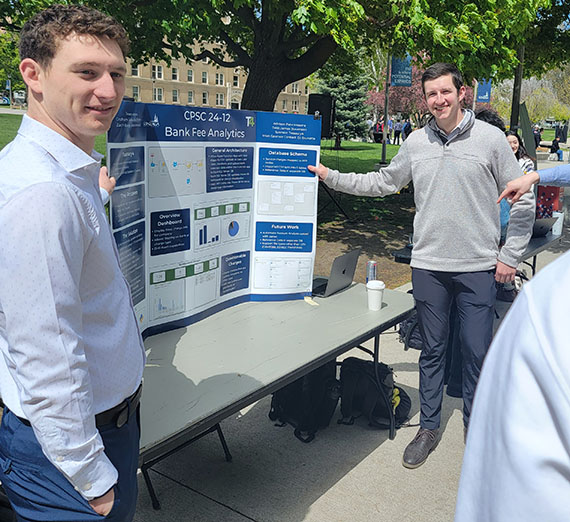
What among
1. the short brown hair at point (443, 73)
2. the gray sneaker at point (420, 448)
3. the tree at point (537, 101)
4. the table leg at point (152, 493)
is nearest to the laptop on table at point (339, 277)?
the gray sneaker at point (420, 448)

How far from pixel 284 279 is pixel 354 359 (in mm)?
793

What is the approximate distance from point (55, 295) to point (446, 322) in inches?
114

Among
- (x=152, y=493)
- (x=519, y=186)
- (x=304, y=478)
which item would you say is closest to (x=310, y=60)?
(x=519, y=186)

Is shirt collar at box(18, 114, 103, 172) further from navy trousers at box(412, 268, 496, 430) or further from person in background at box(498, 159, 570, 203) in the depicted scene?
navy trousers at box(412, 268, 496, 430)

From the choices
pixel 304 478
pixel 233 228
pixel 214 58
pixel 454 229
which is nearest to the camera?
pixel 304 478

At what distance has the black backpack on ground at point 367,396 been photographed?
411cm

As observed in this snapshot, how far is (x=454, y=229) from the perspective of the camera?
12.0 feet

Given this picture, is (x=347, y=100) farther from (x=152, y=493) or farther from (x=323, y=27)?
(x=152, y=493)

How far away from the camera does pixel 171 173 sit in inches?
130

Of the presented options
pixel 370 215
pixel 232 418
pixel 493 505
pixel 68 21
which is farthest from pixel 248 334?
pixel 370 215

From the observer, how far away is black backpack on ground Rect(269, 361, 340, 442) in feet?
13.0

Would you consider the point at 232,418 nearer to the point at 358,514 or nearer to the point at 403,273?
the point at 358,514

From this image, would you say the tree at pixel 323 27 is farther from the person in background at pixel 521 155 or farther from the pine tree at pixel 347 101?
the pine tree at pixel 347 101

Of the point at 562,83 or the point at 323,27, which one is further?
the point at 562,83
